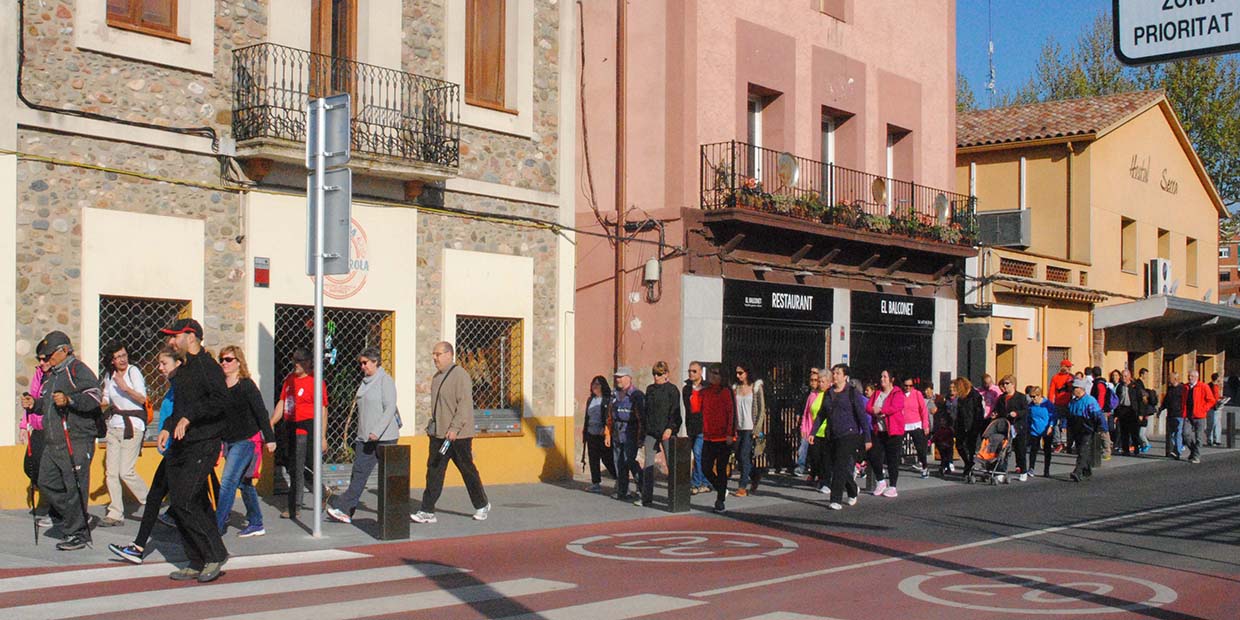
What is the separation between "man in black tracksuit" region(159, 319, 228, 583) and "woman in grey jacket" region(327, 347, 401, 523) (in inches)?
141

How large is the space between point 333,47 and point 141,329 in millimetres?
4442

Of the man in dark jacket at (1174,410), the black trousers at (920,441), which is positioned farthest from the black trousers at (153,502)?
the man in dark jacket at (1174,410)

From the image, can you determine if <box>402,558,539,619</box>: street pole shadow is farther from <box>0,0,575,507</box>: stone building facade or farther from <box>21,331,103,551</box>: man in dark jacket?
<box>0,0,575,507</box>: stone building facade

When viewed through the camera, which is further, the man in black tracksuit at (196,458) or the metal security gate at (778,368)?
the metal security gate at (778,368)

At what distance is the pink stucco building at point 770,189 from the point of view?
71.7 ft

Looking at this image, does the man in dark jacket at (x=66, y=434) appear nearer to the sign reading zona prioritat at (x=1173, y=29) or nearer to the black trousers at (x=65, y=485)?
the black trousers at (x=65, y=485)

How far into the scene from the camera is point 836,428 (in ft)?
56.0

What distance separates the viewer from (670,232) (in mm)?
21859

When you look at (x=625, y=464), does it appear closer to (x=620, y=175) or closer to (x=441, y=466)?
(x=441, y=466)

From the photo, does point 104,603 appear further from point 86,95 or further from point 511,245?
point 511,245

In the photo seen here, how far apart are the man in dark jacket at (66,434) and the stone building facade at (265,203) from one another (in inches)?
101

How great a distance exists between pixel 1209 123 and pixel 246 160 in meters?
37.9

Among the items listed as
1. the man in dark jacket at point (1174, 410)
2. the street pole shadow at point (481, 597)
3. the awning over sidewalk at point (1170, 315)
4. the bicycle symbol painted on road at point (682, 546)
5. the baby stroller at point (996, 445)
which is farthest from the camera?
the awning over sidewalk at point (1170, 315)

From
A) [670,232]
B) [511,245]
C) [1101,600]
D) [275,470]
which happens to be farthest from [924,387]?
[1101,600]
